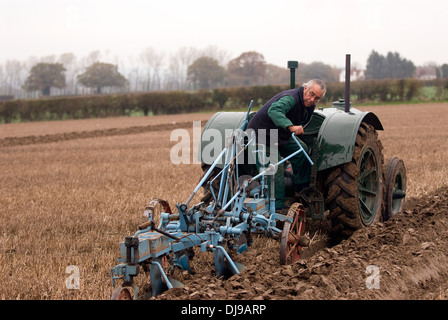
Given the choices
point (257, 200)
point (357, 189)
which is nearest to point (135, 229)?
point (257, 200)

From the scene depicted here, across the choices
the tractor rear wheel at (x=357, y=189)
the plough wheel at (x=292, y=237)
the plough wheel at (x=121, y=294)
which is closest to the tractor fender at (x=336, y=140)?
the tractor rear wheel at (x=357, y=189)

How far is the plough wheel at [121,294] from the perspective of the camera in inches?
154

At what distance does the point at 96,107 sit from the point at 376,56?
179ft

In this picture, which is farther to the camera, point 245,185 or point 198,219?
point 245,185

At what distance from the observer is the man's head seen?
5.91 meters

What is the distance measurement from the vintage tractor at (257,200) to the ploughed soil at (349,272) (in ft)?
0.72

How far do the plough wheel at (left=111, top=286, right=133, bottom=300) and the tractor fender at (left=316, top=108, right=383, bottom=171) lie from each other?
2.83 metres

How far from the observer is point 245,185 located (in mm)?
5398

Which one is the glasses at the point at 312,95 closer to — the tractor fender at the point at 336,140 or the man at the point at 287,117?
the man at the point at 287,117

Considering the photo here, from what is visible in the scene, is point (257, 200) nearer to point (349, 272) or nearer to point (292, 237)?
point (292, 237)

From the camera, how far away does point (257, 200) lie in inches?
221

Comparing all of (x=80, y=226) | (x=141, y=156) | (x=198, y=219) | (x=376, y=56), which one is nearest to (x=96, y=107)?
(x=141, y=156)
